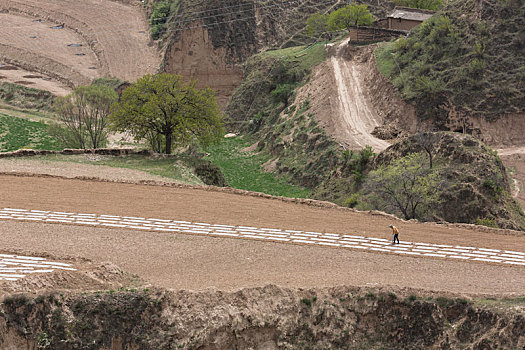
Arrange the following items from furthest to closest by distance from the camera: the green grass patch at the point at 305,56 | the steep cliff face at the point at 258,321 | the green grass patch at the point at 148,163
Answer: the green grass patch at the point at 305,56 < the green grass patch at the point at 148,163 < the steep cliff face at the point at 258,321

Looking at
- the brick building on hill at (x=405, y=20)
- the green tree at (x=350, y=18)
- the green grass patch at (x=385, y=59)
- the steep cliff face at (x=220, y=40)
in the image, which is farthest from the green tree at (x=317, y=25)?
the green grass patch at (x=385, y=59)

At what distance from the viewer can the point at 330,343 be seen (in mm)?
18438

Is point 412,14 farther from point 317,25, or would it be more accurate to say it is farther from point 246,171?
point 246,171

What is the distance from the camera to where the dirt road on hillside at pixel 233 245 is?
22.2 metres

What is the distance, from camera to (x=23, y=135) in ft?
213

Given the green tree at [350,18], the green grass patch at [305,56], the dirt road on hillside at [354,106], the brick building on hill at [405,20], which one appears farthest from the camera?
the green tree at [350,18]

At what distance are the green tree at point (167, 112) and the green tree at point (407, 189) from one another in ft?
51.4

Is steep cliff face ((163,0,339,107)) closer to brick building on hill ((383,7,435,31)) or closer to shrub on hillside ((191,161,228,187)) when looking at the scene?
brick building on hill ((383,7,435,31))

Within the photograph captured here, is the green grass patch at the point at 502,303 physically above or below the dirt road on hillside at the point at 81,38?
below

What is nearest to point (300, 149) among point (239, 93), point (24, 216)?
point (239, 93)

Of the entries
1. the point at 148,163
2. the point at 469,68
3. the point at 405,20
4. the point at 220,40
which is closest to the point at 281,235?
the point at 148,163

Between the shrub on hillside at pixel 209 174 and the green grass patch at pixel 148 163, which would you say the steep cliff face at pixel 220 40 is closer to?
the shrub on hillside at pixel 209 174

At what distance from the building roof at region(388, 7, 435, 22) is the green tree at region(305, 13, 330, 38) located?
10941 mm

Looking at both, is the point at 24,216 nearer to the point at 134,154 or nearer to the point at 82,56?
the point at 134,154
